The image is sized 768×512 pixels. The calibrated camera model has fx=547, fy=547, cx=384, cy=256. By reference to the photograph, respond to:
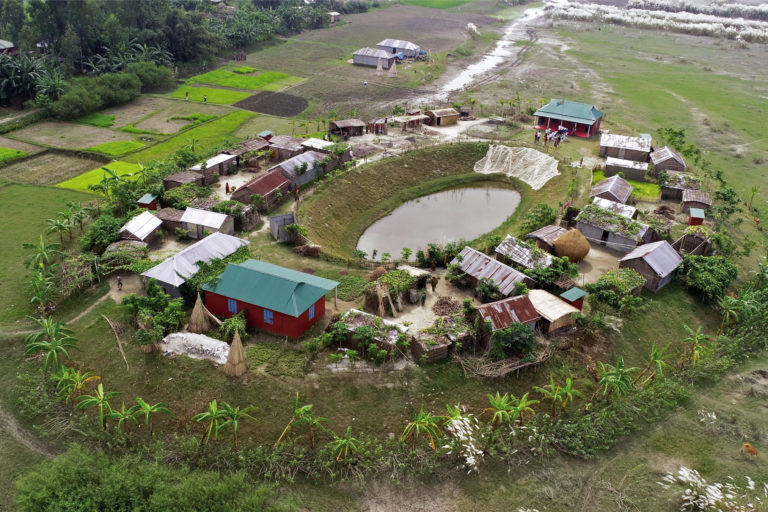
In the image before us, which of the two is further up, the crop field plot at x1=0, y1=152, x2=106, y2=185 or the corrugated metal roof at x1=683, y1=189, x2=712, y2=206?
the corrugated metal roof at x1=683, y1=189, x2=712, y2=206

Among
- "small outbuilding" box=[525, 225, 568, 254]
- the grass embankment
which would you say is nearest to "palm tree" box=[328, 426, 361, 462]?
the grass embankment

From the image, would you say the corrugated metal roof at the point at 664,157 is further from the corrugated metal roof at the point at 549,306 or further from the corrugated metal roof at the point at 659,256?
the corrugated metal roof at the point at 549,306

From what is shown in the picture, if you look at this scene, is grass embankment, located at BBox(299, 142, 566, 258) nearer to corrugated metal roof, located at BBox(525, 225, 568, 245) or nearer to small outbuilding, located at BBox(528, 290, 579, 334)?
corrugated metal roof, located at BBox(525, 225, 568, 245)

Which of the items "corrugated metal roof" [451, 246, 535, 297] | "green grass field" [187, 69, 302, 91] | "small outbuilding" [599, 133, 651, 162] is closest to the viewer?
"corrugated metal roof" [451, 246, 535, 297]

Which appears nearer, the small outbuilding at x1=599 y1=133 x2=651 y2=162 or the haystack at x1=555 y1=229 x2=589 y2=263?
the haystack at x1=555 y1=229 x2=589 y2=263

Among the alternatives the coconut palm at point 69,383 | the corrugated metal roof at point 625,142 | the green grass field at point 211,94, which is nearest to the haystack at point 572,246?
the corrugated metal roof at point 625,142

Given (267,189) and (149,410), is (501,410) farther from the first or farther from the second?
(267,189)

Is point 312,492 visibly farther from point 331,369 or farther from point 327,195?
point 327,195
